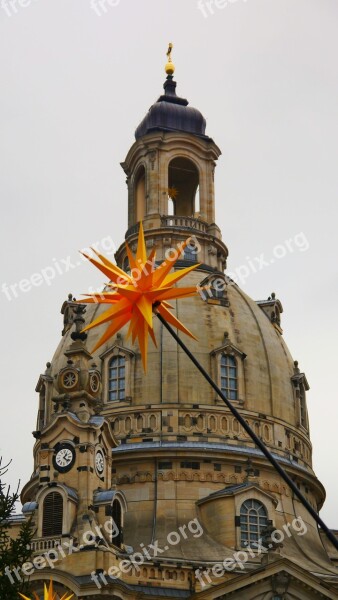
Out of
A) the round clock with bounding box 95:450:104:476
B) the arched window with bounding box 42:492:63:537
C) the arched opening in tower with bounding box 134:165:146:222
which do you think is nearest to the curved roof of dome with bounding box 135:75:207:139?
the arched opening in tower with bounding box 134:165:146:222

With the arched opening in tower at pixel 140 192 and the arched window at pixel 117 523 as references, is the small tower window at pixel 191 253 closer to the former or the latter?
the arched opening in tower at pixel 140 192

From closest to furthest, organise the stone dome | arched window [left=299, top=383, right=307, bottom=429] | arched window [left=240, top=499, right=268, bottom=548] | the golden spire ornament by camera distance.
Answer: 1. the golden spire ornament
2. arched window [left=240, top=499, right=268, bottom=548]
3. the stone dome
4. arched window [left=299, top=383, right=307, bottom=429]

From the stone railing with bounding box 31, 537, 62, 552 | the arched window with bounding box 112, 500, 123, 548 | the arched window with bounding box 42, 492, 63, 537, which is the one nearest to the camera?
the stone railing with bounding box 31, 537, 62, 552

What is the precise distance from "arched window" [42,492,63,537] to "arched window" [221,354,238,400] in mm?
13203

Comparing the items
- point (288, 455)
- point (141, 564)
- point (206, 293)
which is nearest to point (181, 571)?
point (141, 564)

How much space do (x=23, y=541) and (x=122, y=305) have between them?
9.13 meters

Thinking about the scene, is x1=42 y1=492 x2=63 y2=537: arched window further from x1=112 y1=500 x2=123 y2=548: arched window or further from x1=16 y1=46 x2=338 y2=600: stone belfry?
x1=112 y1=500 x2=123 y2=548: arched window

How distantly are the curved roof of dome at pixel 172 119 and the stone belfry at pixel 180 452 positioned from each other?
481 millimetres

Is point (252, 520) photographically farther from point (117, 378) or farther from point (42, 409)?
point (42, 409)

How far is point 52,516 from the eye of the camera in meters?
49.4

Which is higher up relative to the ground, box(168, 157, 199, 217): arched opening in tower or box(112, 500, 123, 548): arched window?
box(168, 157, 199, 217): arched opening in tower

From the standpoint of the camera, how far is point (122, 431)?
192 ft

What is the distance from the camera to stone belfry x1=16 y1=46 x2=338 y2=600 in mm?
49344

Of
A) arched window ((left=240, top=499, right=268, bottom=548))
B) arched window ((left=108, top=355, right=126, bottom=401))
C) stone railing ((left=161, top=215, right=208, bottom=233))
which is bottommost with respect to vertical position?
arched window ((left=240, top=499, right=268, bottom=548))
